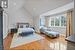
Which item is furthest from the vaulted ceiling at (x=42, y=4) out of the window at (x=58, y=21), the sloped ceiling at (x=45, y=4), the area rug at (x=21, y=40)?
the area rug at (x=21, y=40)

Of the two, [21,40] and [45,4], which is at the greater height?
[45,4]

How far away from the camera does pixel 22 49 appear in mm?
4387

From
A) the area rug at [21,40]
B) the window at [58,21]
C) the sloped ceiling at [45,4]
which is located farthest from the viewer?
the window at [58,21]

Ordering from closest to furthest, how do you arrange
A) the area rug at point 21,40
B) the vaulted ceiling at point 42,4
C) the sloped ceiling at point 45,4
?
the sloped ceiling at point 45,4 < the vaulted ceiling at point 42,4 < the area rug at point 21,40

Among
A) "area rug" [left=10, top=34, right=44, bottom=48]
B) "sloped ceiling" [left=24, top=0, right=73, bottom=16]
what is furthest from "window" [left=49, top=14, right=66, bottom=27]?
"area rug" [left=10, top=34, right=44, bottom=48]

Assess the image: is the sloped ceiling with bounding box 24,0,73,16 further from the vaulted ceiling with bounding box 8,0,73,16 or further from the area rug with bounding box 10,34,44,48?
the area rug with bounding box 10,34,44,48

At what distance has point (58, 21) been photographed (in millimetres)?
10359

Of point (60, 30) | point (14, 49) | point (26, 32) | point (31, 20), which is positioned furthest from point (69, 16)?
point (31, 20)

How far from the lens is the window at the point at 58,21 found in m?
9.38

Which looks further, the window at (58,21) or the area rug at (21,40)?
the window at (58,21)

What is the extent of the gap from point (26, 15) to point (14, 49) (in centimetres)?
882

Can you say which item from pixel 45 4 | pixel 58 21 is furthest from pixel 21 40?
pixel 58 21

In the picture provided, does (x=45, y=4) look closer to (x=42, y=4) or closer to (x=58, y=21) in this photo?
(x=42, y=4)

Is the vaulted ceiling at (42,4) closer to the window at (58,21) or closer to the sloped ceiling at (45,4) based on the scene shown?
the sloped ceiling at (45,4)
